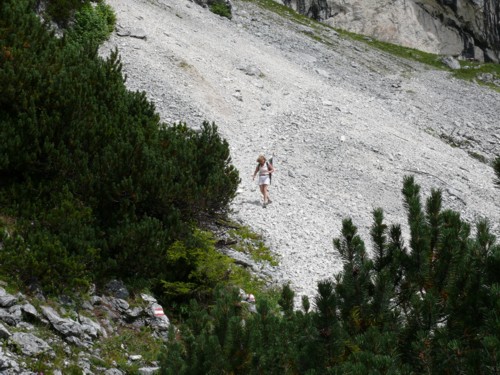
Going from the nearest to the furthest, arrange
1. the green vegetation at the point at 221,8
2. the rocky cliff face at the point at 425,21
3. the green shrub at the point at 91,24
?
1. the green shrub at the point at 91,24
2. the green vegetation at the point at 221,8
3. the rocky cliff face at the point at 425,21

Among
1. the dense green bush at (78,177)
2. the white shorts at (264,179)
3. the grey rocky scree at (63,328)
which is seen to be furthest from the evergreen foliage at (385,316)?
the white shorts at (264,179)

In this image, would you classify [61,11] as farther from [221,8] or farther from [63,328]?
[221,8]

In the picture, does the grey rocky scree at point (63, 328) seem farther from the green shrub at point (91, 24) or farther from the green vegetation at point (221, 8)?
the green vegetation at point (221, 8)

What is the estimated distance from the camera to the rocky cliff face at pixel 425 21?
2598 inches

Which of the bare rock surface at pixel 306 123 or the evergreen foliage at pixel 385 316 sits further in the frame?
the bare rock surface at pixel 306 123

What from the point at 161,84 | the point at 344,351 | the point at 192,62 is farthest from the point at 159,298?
the point at 192,62

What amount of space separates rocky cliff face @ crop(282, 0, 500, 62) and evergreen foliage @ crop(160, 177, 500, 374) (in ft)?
203

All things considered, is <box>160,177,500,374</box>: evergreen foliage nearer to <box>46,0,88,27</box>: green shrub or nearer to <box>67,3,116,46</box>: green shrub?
<box>67,3,116,46</box>: green shrub

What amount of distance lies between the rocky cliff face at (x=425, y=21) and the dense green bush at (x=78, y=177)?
5577cm

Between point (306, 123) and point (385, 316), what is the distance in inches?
761

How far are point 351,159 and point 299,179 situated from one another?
10.9 ft

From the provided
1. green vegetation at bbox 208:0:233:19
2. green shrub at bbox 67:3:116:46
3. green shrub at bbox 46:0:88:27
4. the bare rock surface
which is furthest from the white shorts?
green vegetation at bbox 208:0:233:19

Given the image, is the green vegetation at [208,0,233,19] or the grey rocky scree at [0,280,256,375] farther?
the green vegetation at [208,0,233,19]

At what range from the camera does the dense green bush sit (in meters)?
9.86
